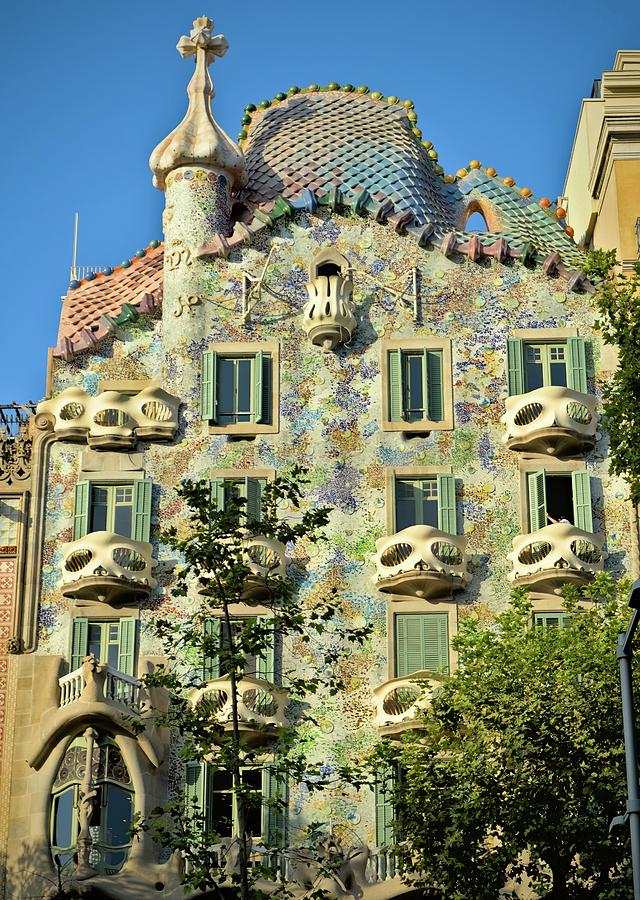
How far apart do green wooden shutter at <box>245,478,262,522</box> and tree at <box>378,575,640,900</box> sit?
683cm

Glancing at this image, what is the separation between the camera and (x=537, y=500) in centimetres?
4494

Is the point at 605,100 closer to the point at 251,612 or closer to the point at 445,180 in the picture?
the point at 445,180

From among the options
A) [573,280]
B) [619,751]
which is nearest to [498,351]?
[573,280]

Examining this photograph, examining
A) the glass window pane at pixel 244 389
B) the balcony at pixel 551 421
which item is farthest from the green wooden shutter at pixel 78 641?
the balcony at pixel 551 421

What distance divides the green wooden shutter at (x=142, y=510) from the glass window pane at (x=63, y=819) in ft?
18.4

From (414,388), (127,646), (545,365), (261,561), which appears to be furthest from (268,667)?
(545,365)

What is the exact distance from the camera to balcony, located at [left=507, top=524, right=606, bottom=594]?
43625 millimetres

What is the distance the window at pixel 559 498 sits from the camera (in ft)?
147

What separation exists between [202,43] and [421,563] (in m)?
13.7

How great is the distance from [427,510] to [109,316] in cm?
849

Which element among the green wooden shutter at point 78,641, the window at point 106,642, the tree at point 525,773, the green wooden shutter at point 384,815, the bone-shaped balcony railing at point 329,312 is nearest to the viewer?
the tree at point 525,773

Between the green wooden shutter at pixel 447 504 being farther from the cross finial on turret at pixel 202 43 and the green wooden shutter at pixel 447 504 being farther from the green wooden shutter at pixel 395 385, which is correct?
the cross finial on turret at pixel 202 43

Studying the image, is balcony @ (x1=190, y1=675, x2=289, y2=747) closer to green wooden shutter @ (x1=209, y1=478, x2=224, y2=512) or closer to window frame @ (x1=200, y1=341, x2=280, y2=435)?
green wooden shutter @ (x1=209, y1=478, x2=224, y2=512)

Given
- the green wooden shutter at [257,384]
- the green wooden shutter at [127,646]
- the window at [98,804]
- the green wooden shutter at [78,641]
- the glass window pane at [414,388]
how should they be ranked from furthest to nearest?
the glass window pane at [414,388], the green wooden shutter at [257,384], the green wooden shutter at [78,641], the green wooden shutter at [127,646], the window at [98,804]
